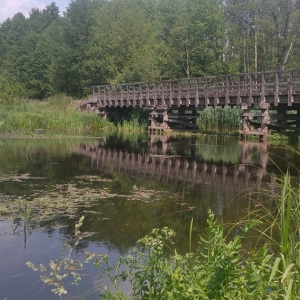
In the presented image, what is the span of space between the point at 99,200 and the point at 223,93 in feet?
57.2

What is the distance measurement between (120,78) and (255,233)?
39.3m

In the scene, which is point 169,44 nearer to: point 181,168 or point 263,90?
point 263,90

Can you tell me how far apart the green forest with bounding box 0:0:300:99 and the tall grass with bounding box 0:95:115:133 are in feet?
12.7

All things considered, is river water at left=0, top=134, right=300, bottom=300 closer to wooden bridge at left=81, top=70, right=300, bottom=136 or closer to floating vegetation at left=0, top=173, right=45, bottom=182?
floating vegetation at left=0, top=173, right=45, bottom=182

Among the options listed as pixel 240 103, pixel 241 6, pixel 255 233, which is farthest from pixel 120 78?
pixel 255 233

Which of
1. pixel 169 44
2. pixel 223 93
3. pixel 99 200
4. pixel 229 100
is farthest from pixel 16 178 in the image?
pixel 169 44

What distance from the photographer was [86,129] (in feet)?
102

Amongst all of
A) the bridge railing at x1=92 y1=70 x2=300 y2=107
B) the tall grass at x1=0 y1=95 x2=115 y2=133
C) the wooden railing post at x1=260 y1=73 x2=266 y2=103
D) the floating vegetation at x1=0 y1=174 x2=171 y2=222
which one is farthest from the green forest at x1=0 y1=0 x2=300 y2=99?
the floating vegetation at x1=0 y1=174 x2=171 y2=222

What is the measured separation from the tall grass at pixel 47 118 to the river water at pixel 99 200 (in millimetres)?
7143

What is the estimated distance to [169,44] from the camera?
46.8 metres

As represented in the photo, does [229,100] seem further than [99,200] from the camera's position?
Yes

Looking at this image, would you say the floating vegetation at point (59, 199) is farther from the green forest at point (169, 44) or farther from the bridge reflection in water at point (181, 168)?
the green forest at point (169, 44)

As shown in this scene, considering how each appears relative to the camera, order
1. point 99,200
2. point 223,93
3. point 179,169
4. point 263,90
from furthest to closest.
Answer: point 223,93, point 263,90, point 179,169, point 99,200

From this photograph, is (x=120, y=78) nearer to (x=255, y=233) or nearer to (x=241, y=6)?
(x=241, y=6)
